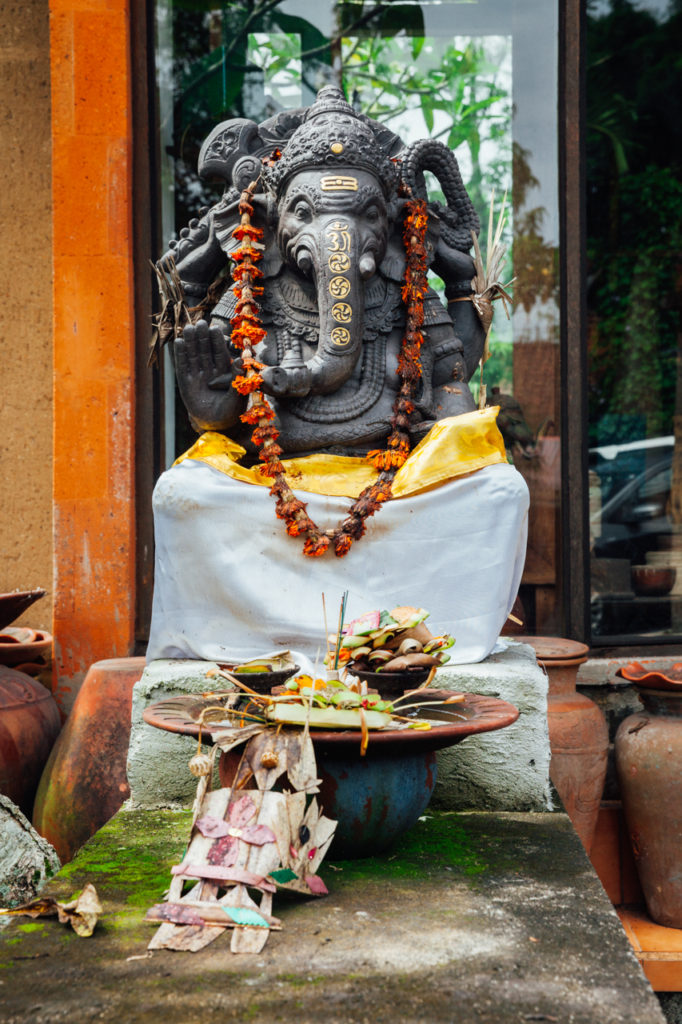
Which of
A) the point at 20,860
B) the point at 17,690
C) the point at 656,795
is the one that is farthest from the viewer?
the point at 17,690

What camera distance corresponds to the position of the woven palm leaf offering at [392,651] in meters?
2.52

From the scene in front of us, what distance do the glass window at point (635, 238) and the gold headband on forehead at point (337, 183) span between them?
254 centimetres

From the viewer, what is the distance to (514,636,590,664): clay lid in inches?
155

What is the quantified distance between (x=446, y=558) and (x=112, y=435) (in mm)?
1909

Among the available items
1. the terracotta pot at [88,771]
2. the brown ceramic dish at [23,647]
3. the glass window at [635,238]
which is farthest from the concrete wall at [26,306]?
the glass window at [635,238]

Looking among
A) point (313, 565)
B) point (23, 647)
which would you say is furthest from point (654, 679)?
point (23, 647)

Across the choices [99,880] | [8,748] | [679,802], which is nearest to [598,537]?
[679,802]

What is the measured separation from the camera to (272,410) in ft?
11.3

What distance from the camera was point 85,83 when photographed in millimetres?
4578

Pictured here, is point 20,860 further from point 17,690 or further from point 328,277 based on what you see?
point 328,277

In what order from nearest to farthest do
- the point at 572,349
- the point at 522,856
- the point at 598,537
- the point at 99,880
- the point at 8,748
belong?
1. the point at 99,880
2. the point at 522,856
3. the point at 8,748
4. the point at 572,349
5. the point at 598,537

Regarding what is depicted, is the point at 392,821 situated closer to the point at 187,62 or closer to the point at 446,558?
the point at 446,558

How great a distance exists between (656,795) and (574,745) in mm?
334

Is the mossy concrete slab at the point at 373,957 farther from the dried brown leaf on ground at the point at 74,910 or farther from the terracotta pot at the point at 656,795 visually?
the terracotta pot at the point at 656,795
